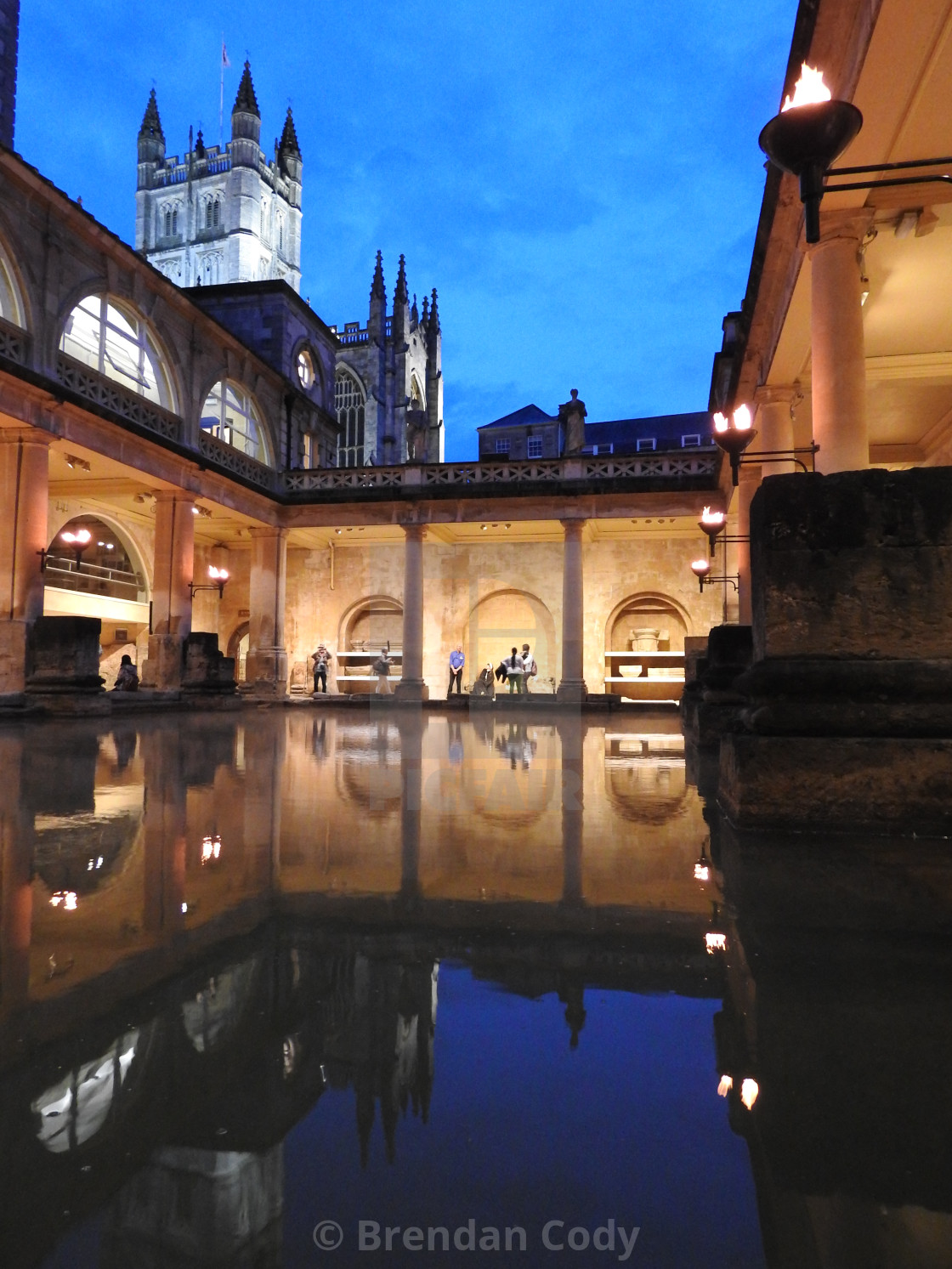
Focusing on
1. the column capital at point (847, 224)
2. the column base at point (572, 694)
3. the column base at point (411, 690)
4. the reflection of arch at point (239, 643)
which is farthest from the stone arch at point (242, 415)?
the column capital at point (847, 224)

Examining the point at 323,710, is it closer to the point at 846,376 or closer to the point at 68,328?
the point at 68,328

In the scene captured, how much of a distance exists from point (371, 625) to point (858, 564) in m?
25.1

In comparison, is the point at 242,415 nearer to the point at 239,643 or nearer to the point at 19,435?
the point at 239,643

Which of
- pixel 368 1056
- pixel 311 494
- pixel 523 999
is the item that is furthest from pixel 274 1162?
pixel 311 494

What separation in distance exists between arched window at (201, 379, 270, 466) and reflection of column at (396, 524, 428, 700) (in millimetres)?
5726

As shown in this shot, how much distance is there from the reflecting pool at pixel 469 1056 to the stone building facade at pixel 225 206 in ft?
227

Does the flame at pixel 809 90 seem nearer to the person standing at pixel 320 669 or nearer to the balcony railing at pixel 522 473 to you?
the balcony railing at pixel 522 473

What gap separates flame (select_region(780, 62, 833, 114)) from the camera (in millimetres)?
3109

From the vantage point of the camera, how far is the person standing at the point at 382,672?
2441cm

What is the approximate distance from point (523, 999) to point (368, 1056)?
388 millimetres

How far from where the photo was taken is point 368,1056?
1.33m

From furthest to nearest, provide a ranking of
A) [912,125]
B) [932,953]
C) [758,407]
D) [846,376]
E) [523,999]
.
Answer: [758,407] < [846,376] < [912,125] < [932,953] < [523,999]

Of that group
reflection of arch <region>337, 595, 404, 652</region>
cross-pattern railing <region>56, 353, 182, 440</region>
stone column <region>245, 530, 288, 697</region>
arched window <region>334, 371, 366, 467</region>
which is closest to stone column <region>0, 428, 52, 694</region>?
cross-pattern railing <region>56, 353, 182, 440</region>

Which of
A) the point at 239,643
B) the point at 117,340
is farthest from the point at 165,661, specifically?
the point at 239,643
